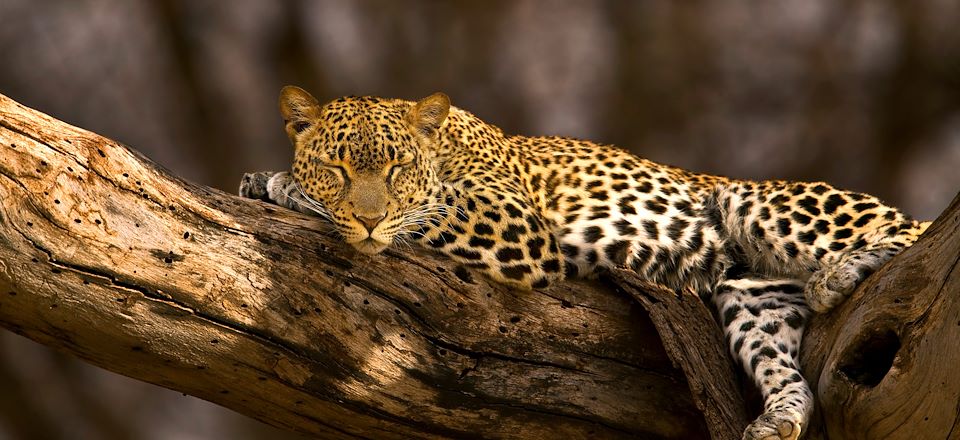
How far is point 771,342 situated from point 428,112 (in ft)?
6.51

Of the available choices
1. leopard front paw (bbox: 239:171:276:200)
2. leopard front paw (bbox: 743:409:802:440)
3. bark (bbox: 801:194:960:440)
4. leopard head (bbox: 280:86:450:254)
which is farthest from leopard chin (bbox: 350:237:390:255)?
bark (bbox: 801:194:960:440)

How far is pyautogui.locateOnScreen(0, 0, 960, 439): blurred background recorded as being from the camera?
8.73m

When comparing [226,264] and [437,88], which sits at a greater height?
[437,88]

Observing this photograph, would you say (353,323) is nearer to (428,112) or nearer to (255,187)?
(255,187)

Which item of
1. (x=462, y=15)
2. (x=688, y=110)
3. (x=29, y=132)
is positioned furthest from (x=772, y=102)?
(x=29, y=132)

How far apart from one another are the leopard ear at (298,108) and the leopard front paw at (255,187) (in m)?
0.26

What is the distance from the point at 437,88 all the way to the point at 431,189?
3.79 metres

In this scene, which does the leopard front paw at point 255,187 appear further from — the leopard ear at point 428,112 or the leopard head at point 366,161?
the leopard ear at point 428,112

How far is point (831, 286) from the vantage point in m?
5.00

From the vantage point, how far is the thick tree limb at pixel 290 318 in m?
4.30

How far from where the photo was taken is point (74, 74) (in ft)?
27.4

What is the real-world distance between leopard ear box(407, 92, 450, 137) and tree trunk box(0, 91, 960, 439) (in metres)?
0.80

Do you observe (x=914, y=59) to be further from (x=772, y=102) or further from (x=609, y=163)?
(x=609, y=163)

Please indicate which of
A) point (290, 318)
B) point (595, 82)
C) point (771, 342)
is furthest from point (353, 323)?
point (595, 82)
